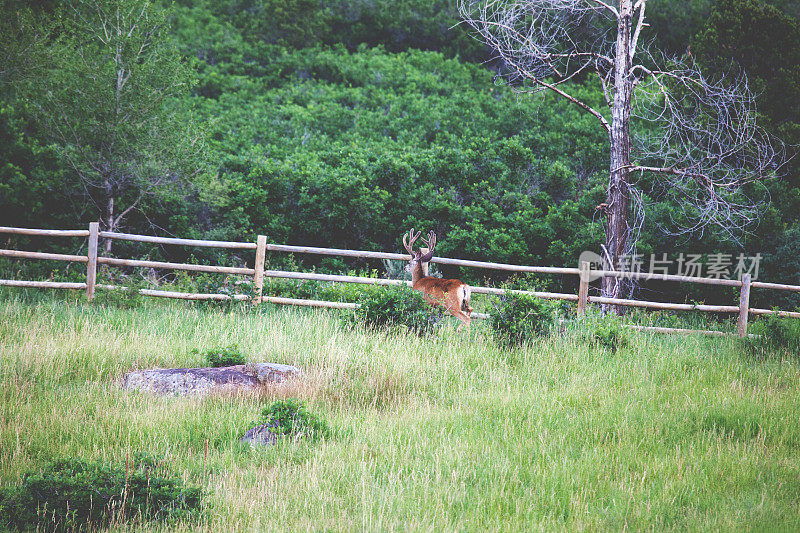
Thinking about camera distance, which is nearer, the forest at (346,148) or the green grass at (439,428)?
the green grass at (439,428)

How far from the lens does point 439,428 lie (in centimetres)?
477

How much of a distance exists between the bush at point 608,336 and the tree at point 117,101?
28.7 feet

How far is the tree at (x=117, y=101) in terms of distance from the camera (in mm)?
12312

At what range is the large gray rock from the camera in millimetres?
5406

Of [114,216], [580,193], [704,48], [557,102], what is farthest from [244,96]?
[704,48]

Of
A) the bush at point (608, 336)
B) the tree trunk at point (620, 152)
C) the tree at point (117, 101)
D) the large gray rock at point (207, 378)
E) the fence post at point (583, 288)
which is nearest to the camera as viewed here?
the large gray rock at point (207, 378)

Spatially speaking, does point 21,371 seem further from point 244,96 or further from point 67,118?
point 244,96

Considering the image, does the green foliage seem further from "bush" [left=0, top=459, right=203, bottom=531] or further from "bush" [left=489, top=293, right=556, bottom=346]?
"bush" [left=0, top=459, right=203, bottom=531]

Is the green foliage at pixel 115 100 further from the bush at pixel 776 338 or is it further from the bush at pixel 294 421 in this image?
the bush at pixel 776 338

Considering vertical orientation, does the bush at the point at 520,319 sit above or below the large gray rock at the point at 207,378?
above

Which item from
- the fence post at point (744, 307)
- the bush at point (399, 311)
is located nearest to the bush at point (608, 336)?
the bush at point (399, 311)

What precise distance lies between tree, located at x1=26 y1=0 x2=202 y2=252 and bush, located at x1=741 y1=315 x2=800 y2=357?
1022cm

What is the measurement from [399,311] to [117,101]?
8011mm

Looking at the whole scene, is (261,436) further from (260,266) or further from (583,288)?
(583,288)
